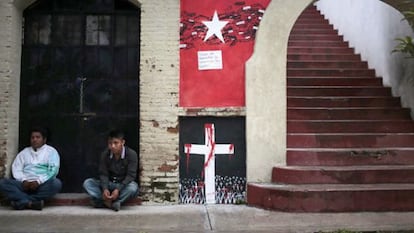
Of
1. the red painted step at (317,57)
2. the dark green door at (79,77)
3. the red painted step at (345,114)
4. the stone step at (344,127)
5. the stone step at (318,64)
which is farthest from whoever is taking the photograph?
the red painted step at (317,57)

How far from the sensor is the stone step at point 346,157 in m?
6.97

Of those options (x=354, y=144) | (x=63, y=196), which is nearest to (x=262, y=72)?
(x=354, y=144)

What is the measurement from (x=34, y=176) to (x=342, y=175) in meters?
4.43

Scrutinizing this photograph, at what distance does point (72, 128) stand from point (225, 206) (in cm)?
269

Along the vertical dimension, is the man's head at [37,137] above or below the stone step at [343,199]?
above

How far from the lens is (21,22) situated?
281 inches

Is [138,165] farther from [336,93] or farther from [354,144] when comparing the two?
[336,93]

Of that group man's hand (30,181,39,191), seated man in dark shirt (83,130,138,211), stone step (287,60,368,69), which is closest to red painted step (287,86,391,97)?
stone step (287,60,368,69)

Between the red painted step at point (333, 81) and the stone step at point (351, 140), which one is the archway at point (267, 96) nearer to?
the stone step at point (351, 140)

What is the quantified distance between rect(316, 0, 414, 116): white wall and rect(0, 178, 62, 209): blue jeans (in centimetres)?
627

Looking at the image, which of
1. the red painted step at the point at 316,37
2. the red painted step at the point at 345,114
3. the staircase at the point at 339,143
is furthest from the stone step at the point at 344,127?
the red painted step at the point at 316,37

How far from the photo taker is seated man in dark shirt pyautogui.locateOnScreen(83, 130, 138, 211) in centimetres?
642

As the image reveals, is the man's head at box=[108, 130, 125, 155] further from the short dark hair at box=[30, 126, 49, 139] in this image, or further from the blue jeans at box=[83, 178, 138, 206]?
the short dark hair at box=[30, 126, 49, 139]

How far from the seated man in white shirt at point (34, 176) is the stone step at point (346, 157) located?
3.51m
